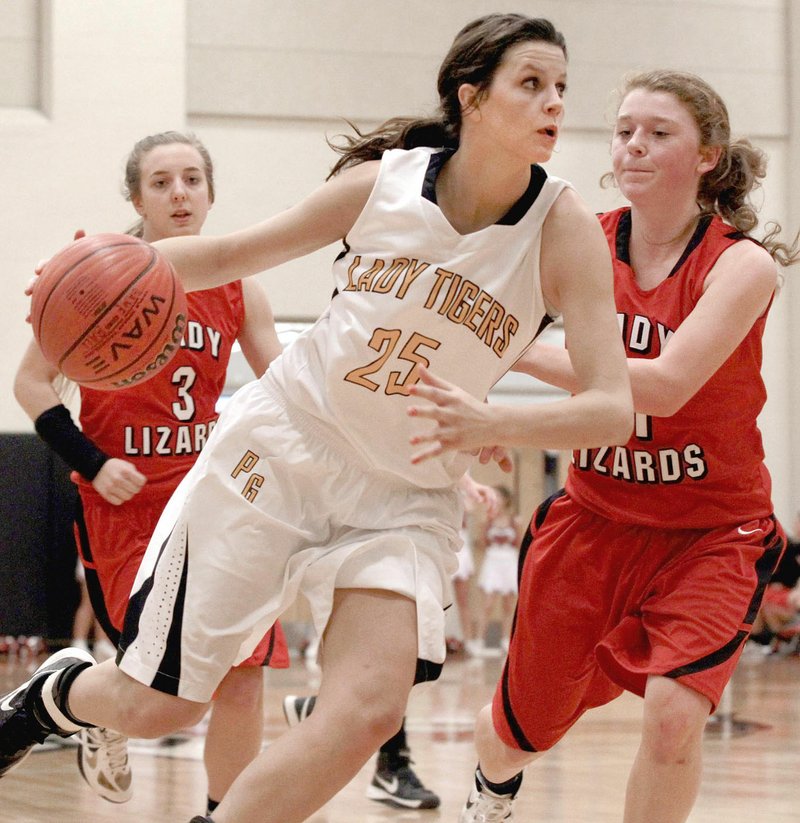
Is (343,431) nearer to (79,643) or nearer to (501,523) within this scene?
(79,643)

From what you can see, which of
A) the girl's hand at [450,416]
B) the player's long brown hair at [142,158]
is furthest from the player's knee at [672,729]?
the player's long brown hair at [142,158]

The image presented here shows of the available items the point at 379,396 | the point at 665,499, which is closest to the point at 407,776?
the point at 665,499

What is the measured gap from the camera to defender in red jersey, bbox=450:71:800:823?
2.96 meters

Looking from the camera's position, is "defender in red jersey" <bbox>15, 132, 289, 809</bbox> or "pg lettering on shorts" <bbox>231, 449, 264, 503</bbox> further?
"defender in red jersey" <bbox>15, 132, 289, 809</bbox>

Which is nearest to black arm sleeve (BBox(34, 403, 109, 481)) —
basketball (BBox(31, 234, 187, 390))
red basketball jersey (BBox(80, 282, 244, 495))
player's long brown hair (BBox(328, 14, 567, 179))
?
red basketball jersey (BBox(80, 282, 244, 495))

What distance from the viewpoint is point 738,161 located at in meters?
3.45

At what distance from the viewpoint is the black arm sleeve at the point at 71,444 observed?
3898mm

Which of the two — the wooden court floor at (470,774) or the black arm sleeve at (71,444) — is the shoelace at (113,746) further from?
the black arm sleeve at (71,444)

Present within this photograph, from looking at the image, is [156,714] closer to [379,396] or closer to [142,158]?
[379,396]

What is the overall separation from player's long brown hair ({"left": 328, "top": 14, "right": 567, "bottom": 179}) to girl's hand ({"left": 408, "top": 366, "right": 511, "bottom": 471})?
28.8 inches

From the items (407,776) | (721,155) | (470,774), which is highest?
(721,155)

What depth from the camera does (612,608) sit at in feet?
10.6

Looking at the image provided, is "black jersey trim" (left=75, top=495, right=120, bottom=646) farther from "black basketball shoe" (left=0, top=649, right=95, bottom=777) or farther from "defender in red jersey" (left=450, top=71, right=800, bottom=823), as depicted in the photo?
"defender in red jersey" (left=450, top=71, right=800, bottom=823)

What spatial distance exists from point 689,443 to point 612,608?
1.44 ft
